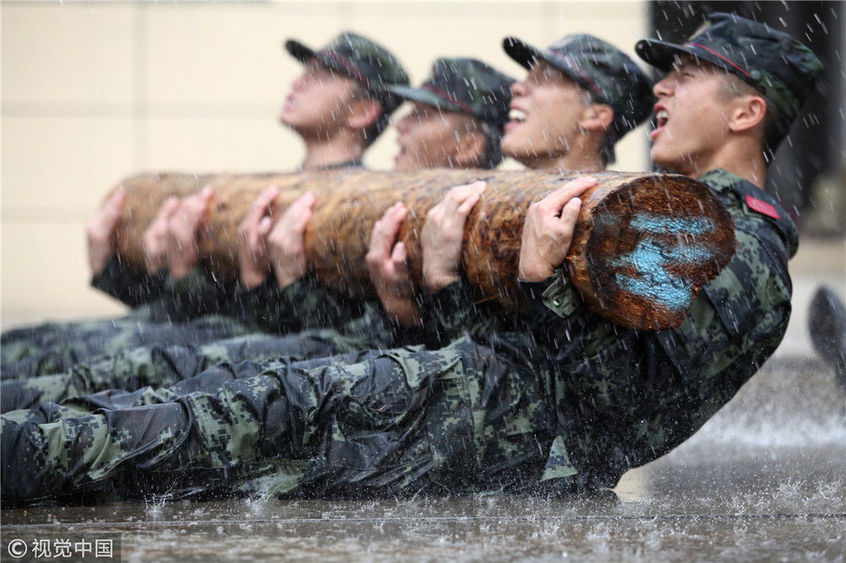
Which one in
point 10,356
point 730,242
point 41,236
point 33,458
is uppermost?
point 730,242

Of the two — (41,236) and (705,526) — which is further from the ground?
(705,526)

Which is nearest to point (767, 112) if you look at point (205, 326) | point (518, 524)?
Result: point (518, 524)

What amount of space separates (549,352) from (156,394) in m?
1.19

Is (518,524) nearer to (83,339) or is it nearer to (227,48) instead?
(83,339)

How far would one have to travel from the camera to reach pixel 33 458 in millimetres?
3012

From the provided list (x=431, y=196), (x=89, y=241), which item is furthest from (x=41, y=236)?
(x=431, y=196)

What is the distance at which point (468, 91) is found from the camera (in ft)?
17.9

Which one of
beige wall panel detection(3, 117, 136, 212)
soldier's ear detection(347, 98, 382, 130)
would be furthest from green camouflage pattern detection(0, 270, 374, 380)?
beige wall panel detection(3, 117, 136, 212)

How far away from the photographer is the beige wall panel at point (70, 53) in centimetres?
1088

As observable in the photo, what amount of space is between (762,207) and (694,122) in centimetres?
46

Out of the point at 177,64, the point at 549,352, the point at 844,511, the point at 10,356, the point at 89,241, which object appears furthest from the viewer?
the point at 177,64

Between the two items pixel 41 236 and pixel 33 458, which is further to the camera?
pixel 41 236

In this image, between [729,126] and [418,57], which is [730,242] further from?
[418,57]

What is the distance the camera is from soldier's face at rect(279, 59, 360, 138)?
567 centimetres
